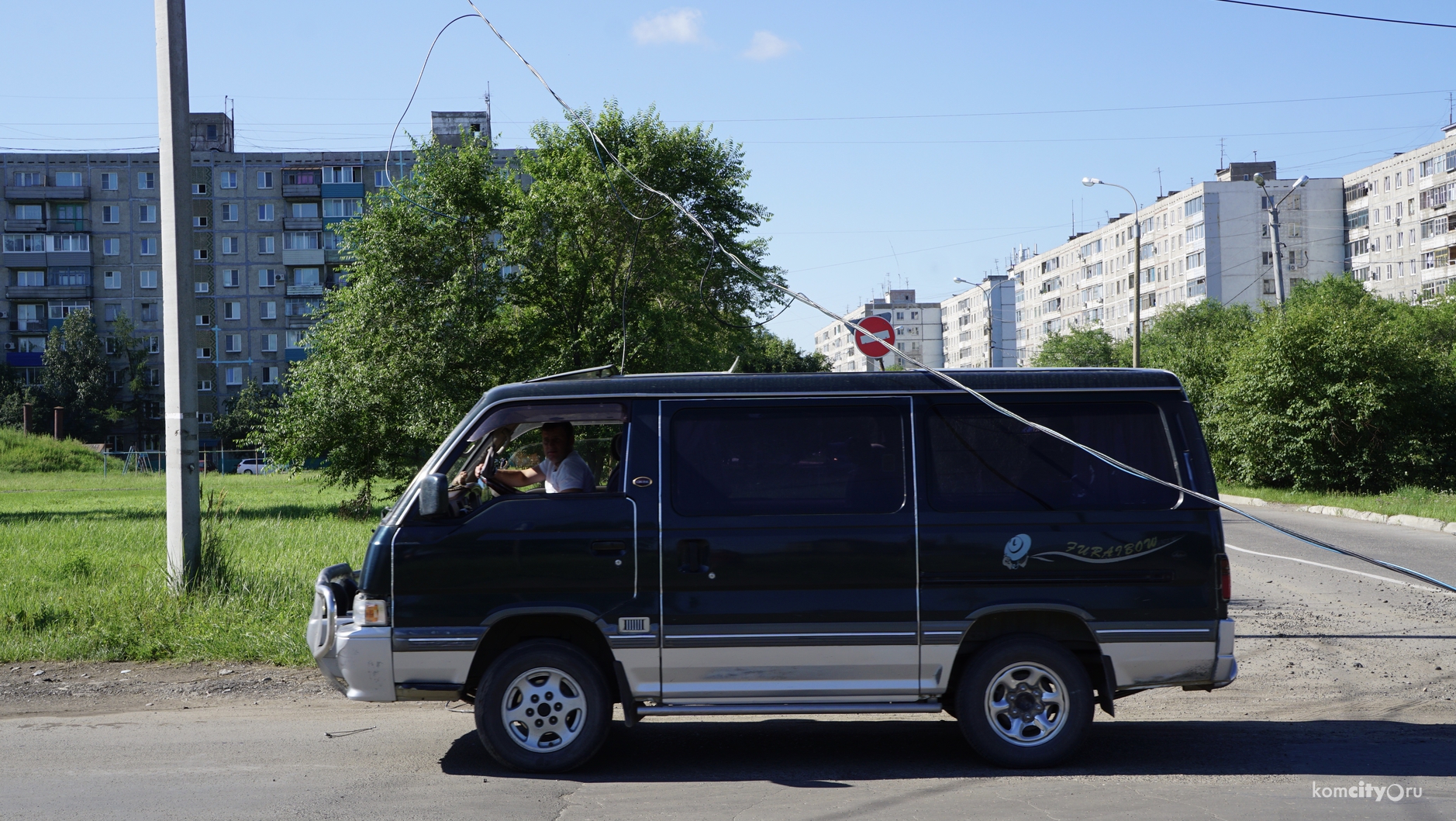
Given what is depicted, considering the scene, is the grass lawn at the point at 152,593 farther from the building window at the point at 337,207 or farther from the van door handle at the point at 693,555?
the building window at the point at 337,207

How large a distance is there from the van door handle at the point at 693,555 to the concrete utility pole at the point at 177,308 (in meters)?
6.81

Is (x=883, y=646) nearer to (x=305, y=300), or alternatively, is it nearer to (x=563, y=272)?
(x=563, y=272)

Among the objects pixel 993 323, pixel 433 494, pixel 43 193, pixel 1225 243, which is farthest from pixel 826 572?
pixel 993 323

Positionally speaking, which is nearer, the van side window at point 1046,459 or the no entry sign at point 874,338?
the van side window at point 1046,459

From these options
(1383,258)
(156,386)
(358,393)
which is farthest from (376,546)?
(1383,258)

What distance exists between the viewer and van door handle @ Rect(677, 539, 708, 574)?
6027mm

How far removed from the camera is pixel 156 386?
8719cm

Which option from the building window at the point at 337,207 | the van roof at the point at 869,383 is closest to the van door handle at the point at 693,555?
the van roof at the point at 869,383

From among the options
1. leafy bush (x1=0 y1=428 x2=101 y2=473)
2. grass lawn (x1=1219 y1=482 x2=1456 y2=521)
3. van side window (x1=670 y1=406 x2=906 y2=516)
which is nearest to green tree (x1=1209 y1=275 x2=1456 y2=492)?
grass lawn (x1=1219 y1=482 x2=1456 y2=521)

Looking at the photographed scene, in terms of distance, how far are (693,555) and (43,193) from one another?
3767 inches

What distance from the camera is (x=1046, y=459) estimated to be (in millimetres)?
6168

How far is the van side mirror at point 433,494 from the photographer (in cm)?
595

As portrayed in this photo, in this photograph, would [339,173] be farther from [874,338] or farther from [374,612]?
[374,612]

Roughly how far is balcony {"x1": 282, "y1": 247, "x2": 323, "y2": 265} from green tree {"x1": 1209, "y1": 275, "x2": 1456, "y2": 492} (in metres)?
70.4
